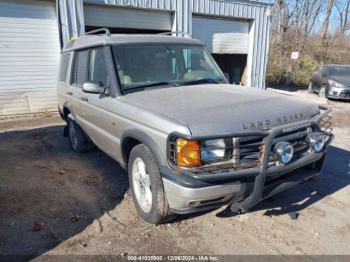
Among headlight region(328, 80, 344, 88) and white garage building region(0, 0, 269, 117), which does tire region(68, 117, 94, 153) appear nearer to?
white garage building region(0, 0, 269, 117)

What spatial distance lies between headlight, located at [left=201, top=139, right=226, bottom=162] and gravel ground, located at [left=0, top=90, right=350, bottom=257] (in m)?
0.98

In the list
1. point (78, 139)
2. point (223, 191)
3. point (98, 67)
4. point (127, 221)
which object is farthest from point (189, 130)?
point (78, 139)

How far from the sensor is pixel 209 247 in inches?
126

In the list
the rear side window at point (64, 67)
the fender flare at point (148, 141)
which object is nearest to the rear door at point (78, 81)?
the rear side window at point (64, 67)

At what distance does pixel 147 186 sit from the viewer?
3551 mm

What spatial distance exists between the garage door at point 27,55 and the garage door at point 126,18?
121 centimetres

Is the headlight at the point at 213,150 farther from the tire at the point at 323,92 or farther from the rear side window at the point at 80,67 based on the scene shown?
the tire at the point at 323,92

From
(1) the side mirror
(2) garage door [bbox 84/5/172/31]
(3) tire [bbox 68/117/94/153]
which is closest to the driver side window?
(1) the side mirror

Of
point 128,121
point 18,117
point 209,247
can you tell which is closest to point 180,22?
point 18,117

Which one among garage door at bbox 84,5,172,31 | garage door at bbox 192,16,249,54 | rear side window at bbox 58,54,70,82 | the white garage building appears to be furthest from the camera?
garage door at bbox 192,16,249,54

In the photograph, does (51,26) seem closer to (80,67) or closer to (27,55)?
(27,55)

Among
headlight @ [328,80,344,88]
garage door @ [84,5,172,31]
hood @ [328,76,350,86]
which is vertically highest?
garage door @ [84,5,172,31]

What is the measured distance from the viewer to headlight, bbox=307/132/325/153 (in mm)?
3291

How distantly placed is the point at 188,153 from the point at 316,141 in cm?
146
